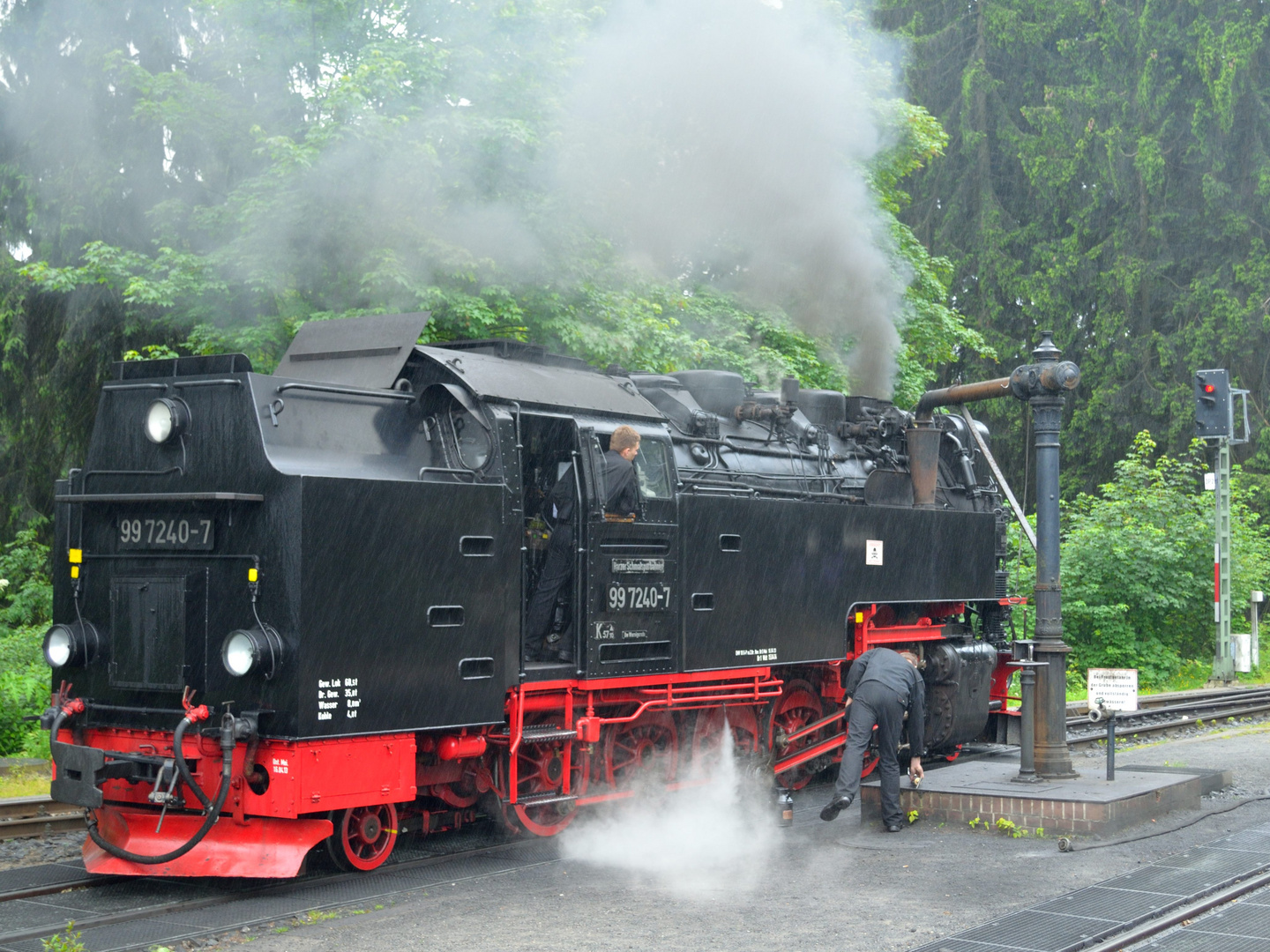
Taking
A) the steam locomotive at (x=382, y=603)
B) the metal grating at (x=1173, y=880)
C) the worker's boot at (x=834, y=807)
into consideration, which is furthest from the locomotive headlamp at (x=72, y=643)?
the metal grating at (x=1173, y=880)

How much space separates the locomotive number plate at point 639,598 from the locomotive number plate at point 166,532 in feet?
7.78

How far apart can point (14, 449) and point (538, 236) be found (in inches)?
313

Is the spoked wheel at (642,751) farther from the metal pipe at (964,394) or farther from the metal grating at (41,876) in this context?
Result: the metal pipe at (964,394)

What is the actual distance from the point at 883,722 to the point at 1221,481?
1249 cm

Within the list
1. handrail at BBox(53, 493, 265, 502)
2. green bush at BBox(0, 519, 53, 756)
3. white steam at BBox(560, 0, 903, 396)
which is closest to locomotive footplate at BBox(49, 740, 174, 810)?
handrail at BBox(53, 493, 265, 502)

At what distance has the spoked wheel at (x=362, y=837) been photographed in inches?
268

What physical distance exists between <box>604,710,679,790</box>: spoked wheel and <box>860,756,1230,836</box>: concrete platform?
132 cm

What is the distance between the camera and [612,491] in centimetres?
763

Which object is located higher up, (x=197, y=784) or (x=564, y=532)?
(x=564, y=532)

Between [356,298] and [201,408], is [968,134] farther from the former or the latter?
[201,408]

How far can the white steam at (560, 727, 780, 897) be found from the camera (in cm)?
727

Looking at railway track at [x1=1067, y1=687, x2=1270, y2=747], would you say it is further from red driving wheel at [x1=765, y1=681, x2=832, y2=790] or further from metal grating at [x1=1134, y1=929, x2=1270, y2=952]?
metal grating at [x1=1134, y1=929, x2=1270, y2=952]

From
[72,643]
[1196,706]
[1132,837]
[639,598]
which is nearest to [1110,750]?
[1132,837]

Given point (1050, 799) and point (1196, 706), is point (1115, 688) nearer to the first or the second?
point (1050, 799)
